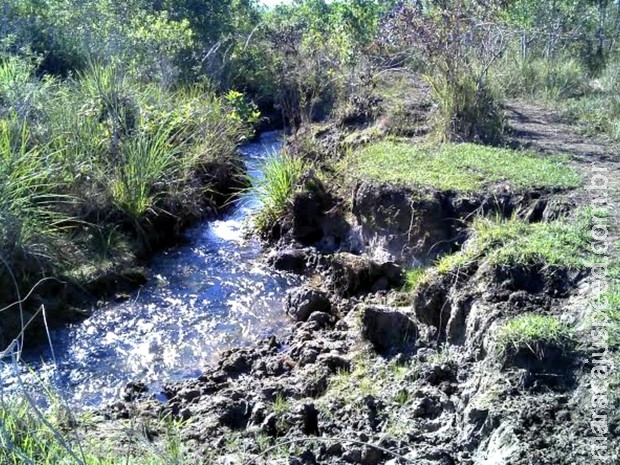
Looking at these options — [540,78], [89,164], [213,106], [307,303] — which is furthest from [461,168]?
[540,78]

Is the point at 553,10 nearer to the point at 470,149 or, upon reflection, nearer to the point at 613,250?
the point at 470,149

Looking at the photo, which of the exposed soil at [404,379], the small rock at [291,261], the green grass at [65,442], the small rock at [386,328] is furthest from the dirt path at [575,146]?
the green grass at [65,442]

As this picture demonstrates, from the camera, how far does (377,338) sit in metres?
5.73

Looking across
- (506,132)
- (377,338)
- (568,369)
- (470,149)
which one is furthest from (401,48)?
(568,369)

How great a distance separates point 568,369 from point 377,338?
1.82 m

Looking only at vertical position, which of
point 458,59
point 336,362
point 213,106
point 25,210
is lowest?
point 336,362

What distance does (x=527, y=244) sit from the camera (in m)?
5.38

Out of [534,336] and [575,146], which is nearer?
[534,336]

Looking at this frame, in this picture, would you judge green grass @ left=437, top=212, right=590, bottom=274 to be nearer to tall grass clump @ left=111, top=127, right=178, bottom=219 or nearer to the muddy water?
the muddy water

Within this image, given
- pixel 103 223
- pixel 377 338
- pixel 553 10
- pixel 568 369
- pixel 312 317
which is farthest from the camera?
pixel 553 10

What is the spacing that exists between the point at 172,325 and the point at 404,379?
246cm

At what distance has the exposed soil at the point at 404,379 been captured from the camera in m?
4.02

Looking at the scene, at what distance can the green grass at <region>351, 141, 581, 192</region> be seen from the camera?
6.98 m

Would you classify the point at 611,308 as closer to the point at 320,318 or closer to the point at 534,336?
the point at 534,336
